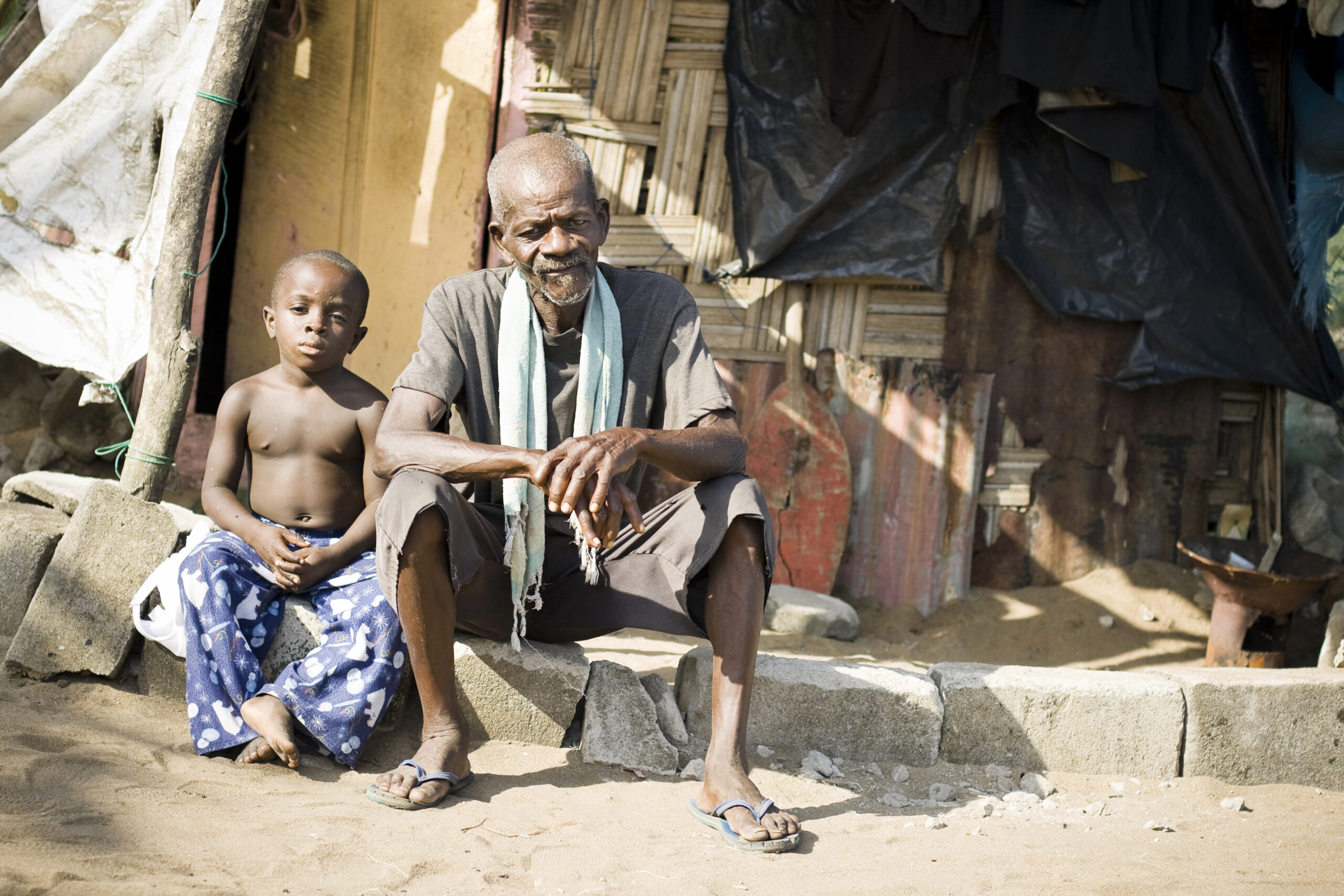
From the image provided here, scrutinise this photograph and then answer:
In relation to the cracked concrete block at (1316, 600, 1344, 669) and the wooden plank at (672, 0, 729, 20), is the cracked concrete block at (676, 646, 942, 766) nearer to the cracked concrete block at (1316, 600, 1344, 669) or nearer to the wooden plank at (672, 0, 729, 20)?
the cracked concrete block at (1316, 600, 1344, 669)

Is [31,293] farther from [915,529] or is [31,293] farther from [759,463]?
[915,529]

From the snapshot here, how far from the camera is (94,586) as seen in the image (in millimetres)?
3311

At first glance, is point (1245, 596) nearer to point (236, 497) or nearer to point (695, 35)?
point (695, 35)

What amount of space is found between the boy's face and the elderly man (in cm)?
42

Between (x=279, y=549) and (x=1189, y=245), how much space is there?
13.9 ft

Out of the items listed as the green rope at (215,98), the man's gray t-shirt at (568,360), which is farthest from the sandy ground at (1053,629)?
the green rope at (215,98)

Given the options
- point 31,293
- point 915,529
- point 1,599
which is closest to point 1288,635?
point 915,529

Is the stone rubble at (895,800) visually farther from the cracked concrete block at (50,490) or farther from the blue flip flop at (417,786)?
the cracked concrete block at (50,490)

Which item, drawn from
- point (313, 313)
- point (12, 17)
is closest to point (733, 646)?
point (313, 313)

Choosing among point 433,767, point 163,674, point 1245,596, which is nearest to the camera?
point 433,767

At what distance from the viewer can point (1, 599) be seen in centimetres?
349

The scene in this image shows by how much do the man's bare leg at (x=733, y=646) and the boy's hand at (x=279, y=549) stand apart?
1.17 meters

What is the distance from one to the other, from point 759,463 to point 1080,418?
1.59 metres

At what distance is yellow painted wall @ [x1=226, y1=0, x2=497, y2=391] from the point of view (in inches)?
214
